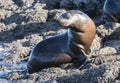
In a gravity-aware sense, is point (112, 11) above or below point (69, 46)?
below

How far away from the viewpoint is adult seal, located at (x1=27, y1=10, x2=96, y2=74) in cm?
892

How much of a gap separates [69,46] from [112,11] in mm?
2516

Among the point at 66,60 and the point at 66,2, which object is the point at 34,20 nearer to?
the point at 66,2

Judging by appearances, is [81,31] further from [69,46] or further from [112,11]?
[112,11]

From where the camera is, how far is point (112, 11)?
1125 centimetres

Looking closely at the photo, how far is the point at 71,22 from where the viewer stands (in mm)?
8836

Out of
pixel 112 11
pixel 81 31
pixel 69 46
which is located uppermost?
pixel 81 31

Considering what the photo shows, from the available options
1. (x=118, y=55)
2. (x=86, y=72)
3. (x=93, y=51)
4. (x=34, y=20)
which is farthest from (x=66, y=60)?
(x=34, y=20)

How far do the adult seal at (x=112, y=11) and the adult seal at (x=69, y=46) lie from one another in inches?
80.1

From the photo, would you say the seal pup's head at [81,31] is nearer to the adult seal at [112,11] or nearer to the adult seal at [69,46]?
the adult seal at [69,46]

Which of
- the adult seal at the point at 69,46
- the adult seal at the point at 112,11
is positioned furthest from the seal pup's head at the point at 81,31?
the adult seal at the point at 112,11

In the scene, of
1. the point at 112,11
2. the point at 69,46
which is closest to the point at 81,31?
the point at 69,46

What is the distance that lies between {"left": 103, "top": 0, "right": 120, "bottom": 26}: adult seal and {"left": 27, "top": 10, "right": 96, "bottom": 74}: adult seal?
80.1 inches

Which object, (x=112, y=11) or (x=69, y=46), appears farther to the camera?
(x=112, y=11)
